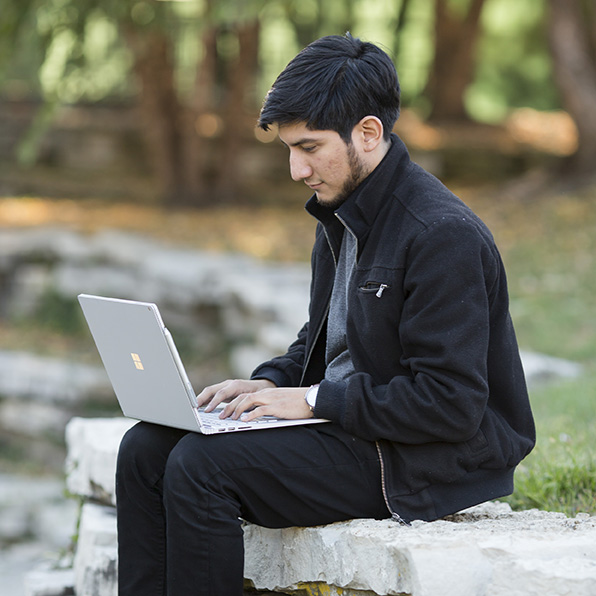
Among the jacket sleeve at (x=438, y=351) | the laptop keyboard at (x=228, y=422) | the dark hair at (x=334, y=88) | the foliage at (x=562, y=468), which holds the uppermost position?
the dark hair at (x=334, y=88)

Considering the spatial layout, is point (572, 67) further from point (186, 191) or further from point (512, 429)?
point (512, 429)

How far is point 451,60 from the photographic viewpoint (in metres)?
14.3

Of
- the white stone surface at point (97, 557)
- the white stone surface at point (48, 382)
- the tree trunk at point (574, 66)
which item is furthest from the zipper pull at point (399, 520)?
the tree trunk at point (574, 66)

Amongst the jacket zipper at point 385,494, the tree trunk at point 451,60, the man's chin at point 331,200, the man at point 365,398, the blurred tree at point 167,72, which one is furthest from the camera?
the tree trunk at point 451,60

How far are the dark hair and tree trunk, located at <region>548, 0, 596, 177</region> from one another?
26.4 ft

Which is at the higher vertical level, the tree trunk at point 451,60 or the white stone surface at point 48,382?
the tree trunk at point 451,60

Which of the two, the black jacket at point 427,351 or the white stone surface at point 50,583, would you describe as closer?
the black jacket at point 427,351

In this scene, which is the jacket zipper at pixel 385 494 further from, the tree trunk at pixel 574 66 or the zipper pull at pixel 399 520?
the tree trunk at pixel 574 66

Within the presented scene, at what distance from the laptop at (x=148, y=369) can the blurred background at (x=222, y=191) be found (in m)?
1.23

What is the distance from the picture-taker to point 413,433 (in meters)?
2.31

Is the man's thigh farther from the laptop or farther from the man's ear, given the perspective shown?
the man's ear

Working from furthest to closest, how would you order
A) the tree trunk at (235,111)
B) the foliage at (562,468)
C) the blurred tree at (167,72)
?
the tree trunk at (235,111)
the blurred tree at (167,72)
the foliage at (562,468)

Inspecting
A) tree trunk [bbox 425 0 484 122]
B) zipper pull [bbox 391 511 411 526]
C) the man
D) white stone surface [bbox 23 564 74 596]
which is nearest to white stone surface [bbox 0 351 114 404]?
white stone surface [bbox 23 564 74 596]

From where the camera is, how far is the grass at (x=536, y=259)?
10.7ft
